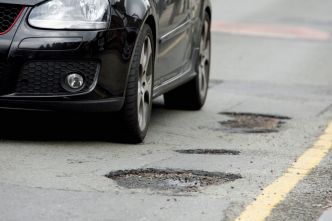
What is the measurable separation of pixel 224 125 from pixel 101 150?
7.47 feet

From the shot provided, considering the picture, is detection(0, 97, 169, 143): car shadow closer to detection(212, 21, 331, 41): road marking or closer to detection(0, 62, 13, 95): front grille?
detection(0, 62, 13, 95): front grille

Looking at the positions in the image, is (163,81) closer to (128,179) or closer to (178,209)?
(128,179)

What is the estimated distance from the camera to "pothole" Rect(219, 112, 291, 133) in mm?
9391

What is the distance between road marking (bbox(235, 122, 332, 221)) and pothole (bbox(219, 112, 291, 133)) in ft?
2.50

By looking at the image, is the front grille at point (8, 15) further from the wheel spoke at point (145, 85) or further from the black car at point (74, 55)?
the wheel spoke at point (145, 85)

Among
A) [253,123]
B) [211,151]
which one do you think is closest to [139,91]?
[211,151]

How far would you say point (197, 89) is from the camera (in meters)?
10.4

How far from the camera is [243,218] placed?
548cm

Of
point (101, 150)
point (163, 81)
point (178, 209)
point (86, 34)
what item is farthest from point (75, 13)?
point (178, 209)

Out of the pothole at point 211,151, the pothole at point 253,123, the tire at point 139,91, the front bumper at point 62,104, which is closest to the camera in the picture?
the front bumper at point 62,104

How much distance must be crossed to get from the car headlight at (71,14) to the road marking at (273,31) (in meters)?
11.4

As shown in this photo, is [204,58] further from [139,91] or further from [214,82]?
[139,91]

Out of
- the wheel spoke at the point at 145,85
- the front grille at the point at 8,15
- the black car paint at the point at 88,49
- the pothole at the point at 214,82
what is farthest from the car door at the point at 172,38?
the pothole at the point at 214,82

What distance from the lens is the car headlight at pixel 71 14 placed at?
24.1ft
